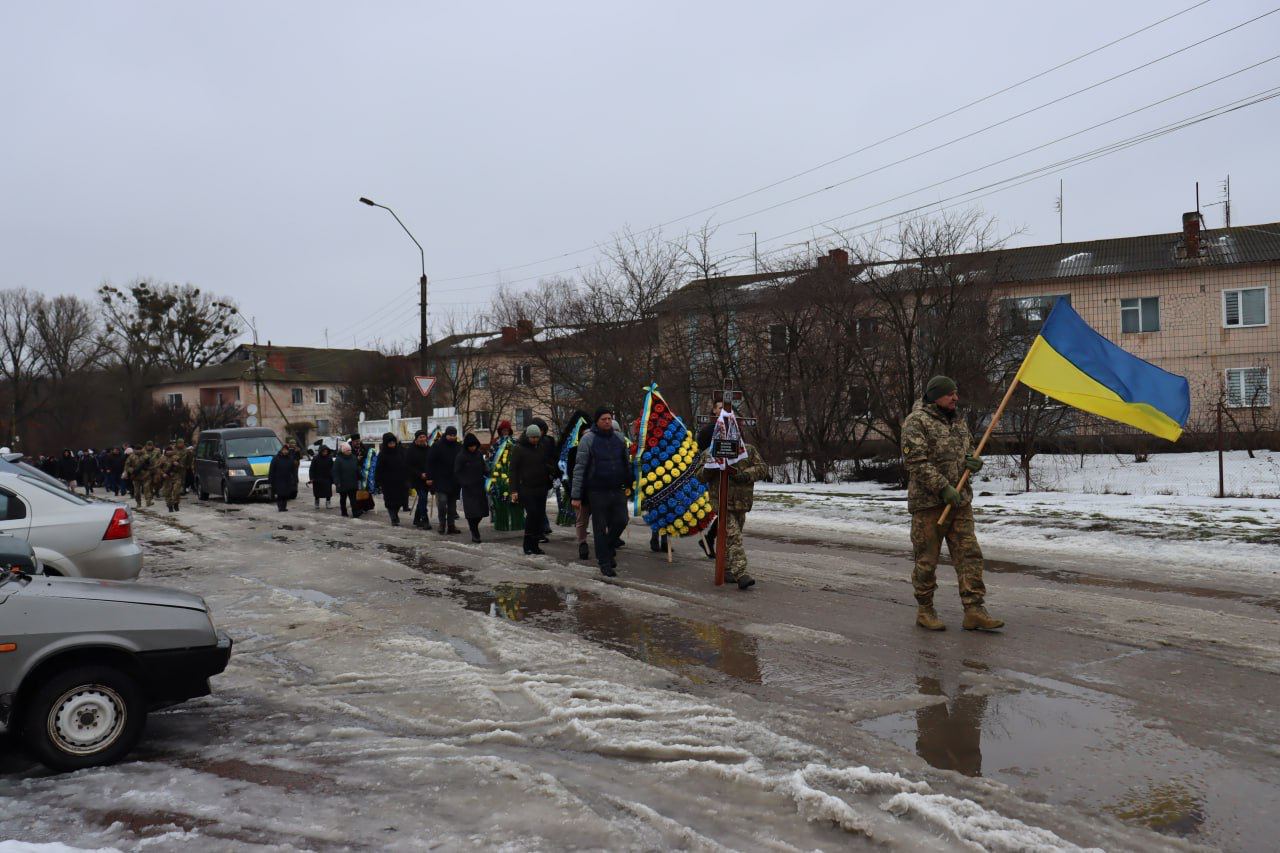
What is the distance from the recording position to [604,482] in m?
10.8

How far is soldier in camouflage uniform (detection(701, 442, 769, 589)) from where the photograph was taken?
962cm

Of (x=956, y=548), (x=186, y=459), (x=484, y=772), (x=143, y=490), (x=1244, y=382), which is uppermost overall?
(x=1244, y=382)

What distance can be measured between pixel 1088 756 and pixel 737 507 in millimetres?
5280

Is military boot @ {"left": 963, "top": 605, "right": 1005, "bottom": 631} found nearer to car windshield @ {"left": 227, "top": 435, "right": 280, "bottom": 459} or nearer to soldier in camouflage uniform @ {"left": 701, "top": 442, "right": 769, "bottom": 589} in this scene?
soldier in camouflage uniform @ {"left": 701, "top": 442, "right": 769, "bottom": 589}

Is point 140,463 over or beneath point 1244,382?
beneath

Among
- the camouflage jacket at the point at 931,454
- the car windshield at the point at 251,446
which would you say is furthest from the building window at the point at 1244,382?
the car windshield at the point at 251,446

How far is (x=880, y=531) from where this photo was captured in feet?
47.0

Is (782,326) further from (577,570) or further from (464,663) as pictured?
(464,663)

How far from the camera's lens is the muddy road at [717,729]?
4.03m

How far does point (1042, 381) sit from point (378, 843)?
662cm

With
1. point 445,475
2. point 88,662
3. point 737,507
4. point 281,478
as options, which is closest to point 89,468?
point 281,478

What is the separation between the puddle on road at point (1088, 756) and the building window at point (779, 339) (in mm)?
18499

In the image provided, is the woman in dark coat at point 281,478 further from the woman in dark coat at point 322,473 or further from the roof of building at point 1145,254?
the roof of building at point 1145,254

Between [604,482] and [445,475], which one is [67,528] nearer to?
[604,482]
